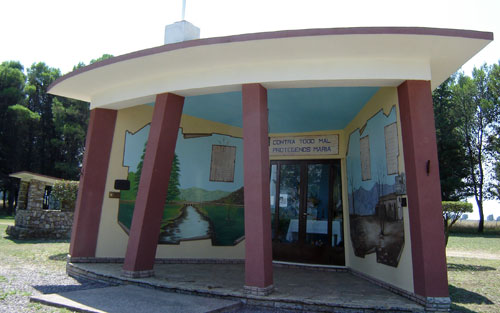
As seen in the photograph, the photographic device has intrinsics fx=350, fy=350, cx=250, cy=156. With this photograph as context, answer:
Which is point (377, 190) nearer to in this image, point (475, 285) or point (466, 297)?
point (466, 297)

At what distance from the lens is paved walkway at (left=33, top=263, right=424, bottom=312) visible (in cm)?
441

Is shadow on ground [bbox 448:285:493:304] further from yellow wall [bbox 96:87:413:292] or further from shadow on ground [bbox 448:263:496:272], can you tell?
shadow on ground [bbox 448:263:496:272]

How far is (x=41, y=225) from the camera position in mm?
12844

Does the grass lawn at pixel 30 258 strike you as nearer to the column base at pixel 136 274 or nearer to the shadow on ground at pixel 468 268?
the column base at pixel 136 274

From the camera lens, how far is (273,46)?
16.3 feet

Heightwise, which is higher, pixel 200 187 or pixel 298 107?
pixel 298 107

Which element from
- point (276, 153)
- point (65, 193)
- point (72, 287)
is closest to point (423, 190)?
point (276, 153)

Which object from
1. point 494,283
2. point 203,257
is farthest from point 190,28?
point 494,283

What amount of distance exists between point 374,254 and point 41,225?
38.9 ft

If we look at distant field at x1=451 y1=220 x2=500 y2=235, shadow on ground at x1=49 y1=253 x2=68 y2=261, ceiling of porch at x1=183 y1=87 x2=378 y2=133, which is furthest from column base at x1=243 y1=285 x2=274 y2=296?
distant field at x1=451 y1=220 x2=500 y2=235

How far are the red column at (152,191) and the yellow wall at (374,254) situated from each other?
141 inches

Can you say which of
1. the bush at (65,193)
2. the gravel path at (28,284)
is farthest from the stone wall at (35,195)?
the gravel path at (28,284)

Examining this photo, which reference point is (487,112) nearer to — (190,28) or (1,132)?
(190,28)

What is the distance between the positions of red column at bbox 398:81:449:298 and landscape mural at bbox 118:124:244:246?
463 cm
